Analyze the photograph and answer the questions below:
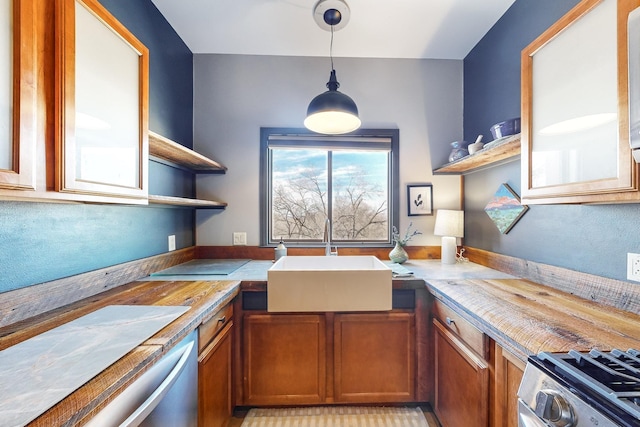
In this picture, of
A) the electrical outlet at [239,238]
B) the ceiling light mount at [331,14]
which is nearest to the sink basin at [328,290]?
the electrical outlet at [239,238]

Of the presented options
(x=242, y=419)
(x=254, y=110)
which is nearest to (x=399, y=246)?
(x=242, y=419)

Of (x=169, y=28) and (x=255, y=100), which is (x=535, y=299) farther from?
(x=169, y=28)

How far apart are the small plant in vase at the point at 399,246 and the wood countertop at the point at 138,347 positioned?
118 cm

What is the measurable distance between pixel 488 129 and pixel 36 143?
7.96 ft

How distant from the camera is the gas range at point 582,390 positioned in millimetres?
558

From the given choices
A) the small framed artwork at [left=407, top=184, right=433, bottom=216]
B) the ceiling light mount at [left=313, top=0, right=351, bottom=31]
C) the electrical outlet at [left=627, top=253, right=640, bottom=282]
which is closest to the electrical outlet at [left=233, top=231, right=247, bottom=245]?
the small framed artwork at [left=407, top=184, right=433, bottom=216]

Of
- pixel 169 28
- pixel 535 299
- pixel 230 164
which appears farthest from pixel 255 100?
pixel 535 299

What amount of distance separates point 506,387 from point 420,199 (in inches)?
61.3

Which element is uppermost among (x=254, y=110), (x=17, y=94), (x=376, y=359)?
(x=254, y=110)

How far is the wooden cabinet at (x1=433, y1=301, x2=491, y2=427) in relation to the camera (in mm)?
1087

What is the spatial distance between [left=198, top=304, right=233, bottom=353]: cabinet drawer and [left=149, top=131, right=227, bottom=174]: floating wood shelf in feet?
3.08

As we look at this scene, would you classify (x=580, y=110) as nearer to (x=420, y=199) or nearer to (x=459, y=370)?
(x=459, y=370)

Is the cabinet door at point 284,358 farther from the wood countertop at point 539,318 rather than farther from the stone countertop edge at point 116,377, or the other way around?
the wood countertop at point 539,318

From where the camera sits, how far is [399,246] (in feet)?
6.91
